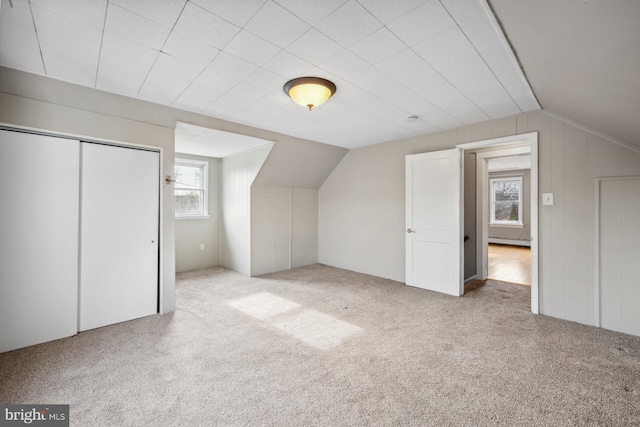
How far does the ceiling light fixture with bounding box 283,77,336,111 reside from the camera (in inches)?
93.4

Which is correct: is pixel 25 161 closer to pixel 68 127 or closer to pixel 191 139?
pixel 68 127

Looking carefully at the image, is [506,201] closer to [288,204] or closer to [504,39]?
[288,204]

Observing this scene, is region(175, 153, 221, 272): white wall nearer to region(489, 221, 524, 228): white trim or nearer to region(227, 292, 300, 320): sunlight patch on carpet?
region(227, 292, 300, 320): sunlight patch on carpet

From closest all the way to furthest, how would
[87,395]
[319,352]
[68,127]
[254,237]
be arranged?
[87,395] → [319,352] → [68,127] → [254,237]

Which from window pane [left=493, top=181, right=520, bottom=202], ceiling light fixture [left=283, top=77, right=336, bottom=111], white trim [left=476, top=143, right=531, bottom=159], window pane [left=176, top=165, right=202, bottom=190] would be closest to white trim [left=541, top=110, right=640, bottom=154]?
white trim [left=476, top=143, right=531, bottom=159]

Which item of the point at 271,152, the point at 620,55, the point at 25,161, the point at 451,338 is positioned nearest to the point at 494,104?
the point at 620,55

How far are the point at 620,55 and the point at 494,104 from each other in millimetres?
1522

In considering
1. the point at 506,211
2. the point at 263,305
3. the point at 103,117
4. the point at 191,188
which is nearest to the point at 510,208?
the point at 506,211

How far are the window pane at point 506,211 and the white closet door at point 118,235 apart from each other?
9.84 metres

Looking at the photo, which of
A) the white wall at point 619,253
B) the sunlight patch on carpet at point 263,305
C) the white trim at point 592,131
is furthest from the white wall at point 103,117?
the white wall at point 619,253

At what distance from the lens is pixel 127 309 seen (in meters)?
3.00

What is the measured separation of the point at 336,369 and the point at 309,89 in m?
2.35

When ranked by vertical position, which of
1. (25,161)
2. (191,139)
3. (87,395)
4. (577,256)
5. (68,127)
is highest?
(191,139)

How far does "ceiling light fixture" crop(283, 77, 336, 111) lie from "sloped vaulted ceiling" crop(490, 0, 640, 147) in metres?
1.31
